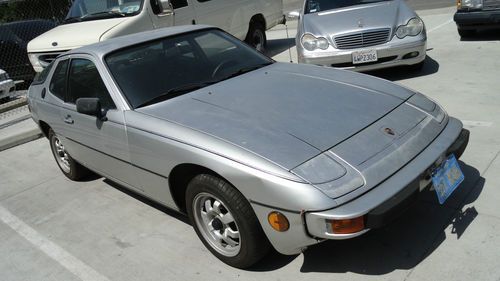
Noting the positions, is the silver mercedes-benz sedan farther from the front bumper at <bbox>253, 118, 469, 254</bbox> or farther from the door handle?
the front bumper at <bbox>253, 118, 469, 254</bbox>

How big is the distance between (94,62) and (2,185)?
2444 mm

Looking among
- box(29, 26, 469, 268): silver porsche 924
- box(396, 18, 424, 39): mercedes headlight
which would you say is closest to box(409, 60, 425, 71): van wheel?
box(396, 18, 424, 39): mercedes headlight

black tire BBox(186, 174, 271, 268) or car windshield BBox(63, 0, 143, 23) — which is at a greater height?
car windshield BBox(63, 0, 143, 23)

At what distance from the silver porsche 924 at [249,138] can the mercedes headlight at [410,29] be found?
104 inches

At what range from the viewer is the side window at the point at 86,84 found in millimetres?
3755

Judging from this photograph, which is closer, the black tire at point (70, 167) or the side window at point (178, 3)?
the black tire at point (70, 167)

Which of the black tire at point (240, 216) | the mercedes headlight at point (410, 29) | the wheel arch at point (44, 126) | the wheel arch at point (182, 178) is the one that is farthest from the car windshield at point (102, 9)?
the black tire at point (240, 216)

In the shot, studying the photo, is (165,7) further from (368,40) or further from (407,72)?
(407,72)

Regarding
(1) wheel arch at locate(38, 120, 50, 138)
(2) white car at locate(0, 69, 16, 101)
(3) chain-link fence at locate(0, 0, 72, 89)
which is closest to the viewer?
(1) wheel arch at locate(38, 120, 50, 138)

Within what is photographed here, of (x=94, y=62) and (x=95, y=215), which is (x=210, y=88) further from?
(x=95, y=215)

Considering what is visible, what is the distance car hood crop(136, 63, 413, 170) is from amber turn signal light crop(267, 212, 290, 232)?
269 mm

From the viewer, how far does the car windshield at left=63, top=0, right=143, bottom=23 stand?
7414 mm

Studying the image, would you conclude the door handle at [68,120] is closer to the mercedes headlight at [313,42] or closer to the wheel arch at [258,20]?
the mercedes headlight at [313,42]

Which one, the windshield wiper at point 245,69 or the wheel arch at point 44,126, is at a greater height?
the windshield wiper at point 245,69
